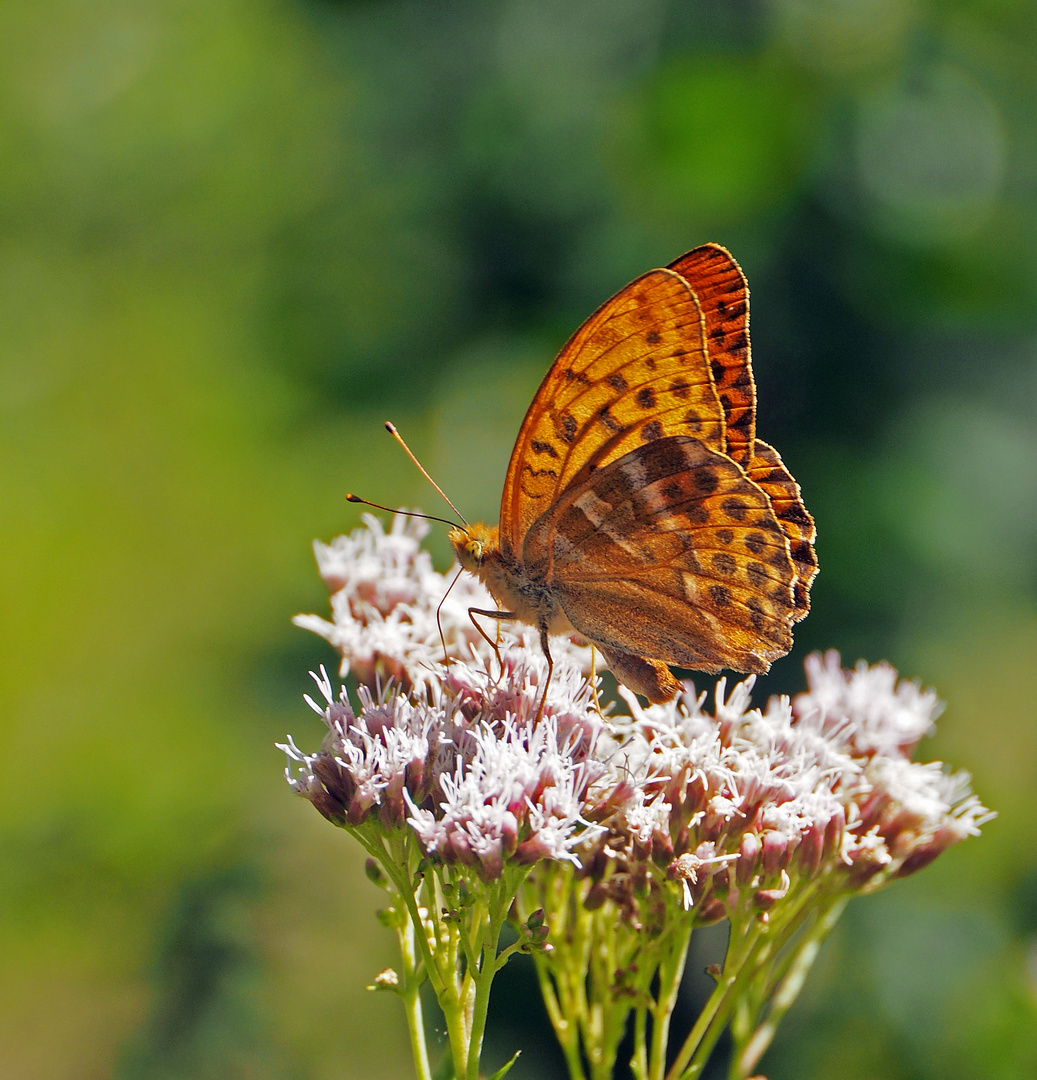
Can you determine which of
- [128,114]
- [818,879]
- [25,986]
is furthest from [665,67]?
[25,986]

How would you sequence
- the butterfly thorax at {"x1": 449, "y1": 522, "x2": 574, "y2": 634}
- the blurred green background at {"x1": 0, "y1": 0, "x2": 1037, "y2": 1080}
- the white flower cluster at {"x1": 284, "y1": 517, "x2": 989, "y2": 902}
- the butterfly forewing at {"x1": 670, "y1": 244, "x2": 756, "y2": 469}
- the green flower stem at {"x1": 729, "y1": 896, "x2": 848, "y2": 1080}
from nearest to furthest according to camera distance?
the white flower cluster at {"x1": 284, "y1": 517, "x2": 989, "y2": 902} → the green flower stem at {"x1": 729, "y1": 896, "x2": 848, "y2": 1080} → the butterfly forewing at {"x1": 670, "y1": 244, "x2": 756, "y2": 469} → the butterfly thorax at {"x1": 449, "y1": 522, "x2": 574, "y2": 634} → the blurred green background at {"x1": 0, "y1": 0, "x2": 1037, "y2": 1080}

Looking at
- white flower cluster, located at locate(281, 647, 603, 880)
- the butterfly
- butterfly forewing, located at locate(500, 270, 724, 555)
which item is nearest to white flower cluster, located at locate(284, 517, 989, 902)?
white flower cluster, located at locate(281, 647, 603, 880)

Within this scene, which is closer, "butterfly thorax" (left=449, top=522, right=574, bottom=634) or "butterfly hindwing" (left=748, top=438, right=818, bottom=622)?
"butterfly hindwing" (left=748, top=438, right=818, bottom=622)

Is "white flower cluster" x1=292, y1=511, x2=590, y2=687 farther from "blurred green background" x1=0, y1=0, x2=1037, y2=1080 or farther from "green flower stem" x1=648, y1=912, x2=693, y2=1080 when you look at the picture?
"blurred green background" x1=0, y1=0, x2=1037, y2=1080

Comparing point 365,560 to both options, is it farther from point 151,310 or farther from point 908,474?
point 151,310

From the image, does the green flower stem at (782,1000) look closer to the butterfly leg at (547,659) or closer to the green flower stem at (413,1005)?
the green flower stem at (413,1005)

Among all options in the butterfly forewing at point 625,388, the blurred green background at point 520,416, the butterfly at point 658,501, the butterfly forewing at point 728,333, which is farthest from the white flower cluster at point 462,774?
the blurred green background at point 520,416
